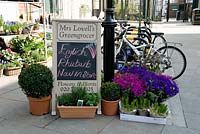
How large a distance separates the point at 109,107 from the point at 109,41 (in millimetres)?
930

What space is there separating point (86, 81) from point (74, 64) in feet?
0.94

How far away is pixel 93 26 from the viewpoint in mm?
3432

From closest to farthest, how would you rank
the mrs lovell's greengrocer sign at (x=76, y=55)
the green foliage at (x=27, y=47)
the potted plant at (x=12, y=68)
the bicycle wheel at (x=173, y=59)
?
the mrs lovell's greengrocer sign at (x=76, y=55), the bicycle wheel at (x=173, y=59), the potted plant at (x=12, y=68), the green foliage at (x=27, y=47)

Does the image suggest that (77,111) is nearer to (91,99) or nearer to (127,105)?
(91,99)

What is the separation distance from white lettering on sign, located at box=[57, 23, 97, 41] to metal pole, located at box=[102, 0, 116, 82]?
0.28 m

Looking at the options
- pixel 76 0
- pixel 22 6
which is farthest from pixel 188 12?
pixel 22 6

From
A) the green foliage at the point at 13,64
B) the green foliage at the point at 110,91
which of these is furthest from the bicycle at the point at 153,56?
the green foliage at the point at 13,64

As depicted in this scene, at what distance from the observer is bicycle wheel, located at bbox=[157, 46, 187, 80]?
5160mm

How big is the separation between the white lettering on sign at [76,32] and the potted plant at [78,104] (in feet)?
2.26

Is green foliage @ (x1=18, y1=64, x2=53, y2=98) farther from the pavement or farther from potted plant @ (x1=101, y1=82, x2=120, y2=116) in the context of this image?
potted plant @ (x1=101, y1=82, x2=120, y2=116)

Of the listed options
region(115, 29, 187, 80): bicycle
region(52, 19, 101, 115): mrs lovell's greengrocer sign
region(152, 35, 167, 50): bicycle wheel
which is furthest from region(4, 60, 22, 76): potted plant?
region(152, 35, 167, 50): bicycle wheel

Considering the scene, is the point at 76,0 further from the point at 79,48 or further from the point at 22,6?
the point at 79,48

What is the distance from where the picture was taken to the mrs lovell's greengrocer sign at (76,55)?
11.1 feet

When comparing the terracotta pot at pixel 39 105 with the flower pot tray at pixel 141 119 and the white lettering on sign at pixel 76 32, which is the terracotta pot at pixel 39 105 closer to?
the white lettering on sign at pixel 76 32
